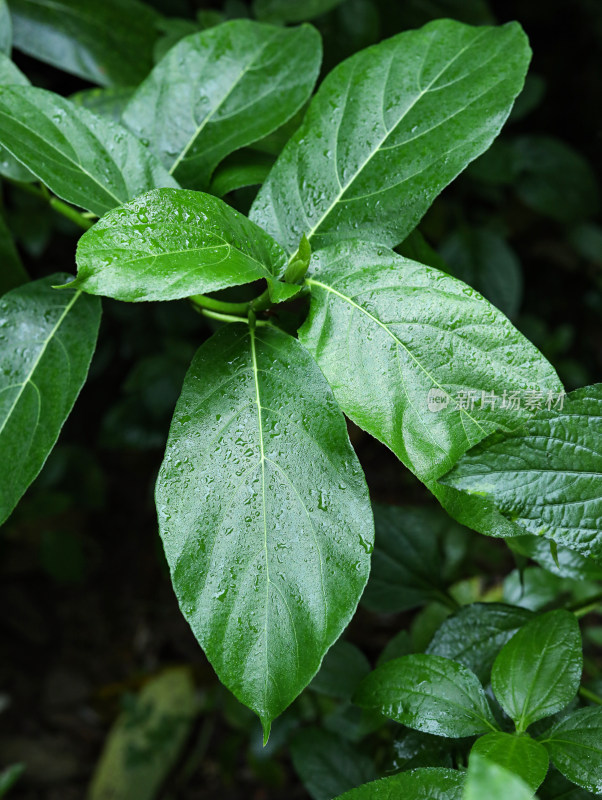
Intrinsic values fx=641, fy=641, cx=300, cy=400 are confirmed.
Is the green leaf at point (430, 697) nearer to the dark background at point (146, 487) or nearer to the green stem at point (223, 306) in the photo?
the green stem at point (223, 306)

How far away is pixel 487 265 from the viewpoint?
1.53 m

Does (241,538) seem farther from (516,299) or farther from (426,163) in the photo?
(516,299)

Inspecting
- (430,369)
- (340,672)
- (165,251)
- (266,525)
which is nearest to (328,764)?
(340,672)

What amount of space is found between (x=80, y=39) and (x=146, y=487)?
3.97 feet

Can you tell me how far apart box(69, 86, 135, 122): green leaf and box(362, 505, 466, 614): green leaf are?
66cm

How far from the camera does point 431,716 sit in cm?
57

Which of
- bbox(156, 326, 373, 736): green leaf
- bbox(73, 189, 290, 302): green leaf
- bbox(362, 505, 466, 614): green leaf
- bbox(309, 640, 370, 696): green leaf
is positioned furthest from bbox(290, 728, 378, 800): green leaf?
bbox(73, 189, 290, 302): green leaf

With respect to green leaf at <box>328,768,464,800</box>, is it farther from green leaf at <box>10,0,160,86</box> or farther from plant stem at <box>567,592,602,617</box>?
green leaf at <box>10,0,160,86</box>

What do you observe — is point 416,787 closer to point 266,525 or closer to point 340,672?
point 266,525

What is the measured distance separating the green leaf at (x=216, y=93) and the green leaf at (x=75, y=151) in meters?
0.07

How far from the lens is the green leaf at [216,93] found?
28.7 inches

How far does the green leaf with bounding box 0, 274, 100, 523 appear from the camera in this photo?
0.62 meters

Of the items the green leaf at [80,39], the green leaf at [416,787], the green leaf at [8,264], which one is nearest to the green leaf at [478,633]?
the green leaf at [416,787]

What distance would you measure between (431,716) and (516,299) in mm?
1129
